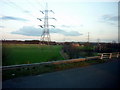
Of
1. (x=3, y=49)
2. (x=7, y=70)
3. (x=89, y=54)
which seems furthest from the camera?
(x=89, y=54)

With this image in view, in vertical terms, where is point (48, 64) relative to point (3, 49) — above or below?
below

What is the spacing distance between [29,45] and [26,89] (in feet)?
184

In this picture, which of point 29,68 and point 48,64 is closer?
point 29,68

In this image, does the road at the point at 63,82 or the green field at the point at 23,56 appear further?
the green field at the point at 23,56

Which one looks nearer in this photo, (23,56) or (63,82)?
(63,82)

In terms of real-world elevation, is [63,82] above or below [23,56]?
above

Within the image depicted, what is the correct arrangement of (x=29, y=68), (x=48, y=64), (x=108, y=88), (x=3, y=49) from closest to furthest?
(x=108, y=88)
(x=29, y=68)
(x=48, y=64)
(x=3, y=49)

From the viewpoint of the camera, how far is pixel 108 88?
775 cm

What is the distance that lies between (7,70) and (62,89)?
581 centimetres

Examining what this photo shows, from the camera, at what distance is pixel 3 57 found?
1630 cm

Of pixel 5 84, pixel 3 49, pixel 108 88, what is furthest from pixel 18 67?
pixel 108 88

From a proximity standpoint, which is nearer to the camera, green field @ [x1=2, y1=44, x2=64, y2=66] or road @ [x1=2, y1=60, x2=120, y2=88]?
road @ [x1=2, y1=60, x2=120, y2=88]

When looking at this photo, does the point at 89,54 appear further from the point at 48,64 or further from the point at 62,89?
the point at 62,89

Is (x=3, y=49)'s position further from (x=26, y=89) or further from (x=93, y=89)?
(x=93, y=89)
